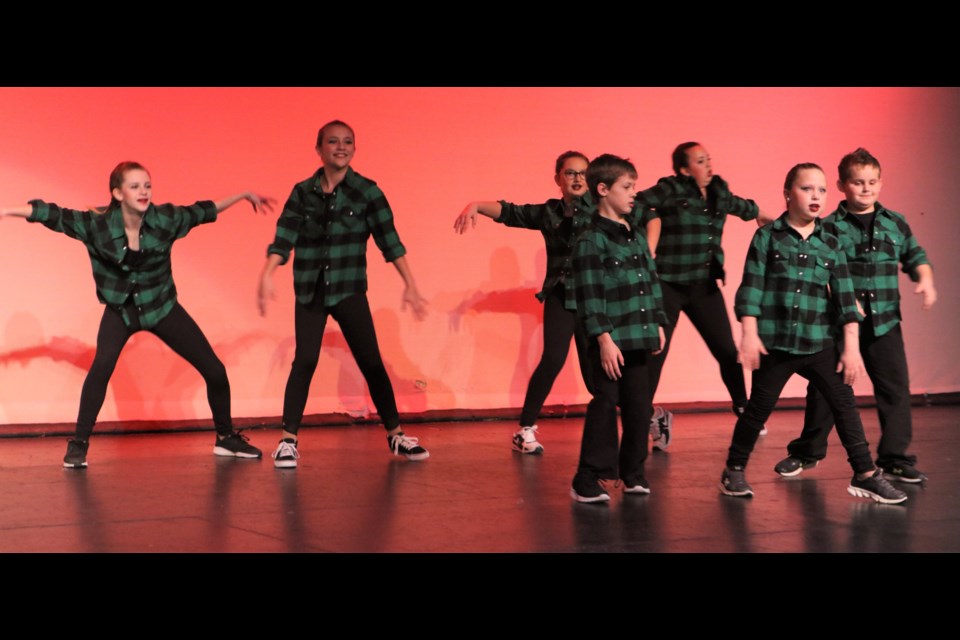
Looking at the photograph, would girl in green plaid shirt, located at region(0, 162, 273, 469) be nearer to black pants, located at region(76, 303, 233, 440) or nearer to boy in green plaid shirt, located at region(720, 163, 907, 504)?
black pants, located at region(76, 303, 233, 440)

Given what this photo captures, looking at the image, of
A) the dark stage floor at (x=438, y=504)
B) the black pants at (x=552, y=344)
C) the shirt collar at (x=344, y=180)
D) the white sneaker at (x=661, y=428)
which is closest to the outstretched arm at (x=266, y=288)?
the shirt collar at (x=344, y=180)

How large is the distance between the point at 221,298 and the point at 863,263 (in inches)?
142

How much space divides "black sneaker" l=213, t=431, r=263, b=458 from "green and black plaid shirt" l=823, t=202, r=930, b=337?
2820 mm

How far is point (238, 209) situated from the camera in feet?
22.3

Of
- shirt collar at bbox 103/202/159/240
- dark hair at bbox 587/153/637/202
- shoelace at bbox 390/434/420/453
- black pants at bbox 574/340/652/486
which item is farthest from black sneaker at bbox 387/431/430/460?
dark hair at bbox 587/153/637/202

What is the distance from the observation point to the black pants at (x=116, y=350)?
549cm

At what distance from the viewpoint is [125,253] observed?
5.40m

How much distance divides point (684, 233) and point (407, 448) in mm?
1654

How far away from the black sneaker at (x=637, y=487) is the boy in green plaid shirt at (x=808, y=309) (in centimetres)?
36

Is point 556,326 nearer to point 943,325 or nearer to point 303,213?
point 303,213

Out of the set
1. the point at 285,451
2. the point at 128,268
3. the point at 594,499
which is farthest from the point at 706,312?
the point at 128,268

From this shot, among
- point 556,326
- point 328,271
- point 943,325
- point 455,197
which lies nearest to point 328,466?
point 328,271

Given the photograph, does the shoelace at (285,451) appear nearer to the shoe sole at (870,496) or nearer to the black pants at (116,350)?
the black pants at (116,350)

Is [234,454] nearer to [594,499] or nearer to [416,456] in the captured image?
[416,456]
